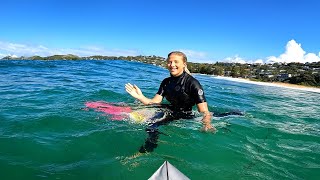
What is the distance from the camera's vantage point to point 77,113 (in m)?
7.41

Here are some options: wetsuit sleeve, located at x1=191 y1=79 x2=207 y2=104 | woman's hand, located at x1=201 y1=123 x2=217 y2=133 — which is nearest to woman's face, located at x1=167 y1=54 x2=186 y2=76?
wetsuit sleeve, located at x1=191 y1=79 x2=207 y2=104

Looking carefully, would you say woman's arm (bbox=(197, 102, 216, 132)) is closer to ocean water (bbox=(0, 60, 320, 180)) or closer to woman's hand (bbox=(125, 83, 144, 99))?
ocean water (bbox=(0, 60, 320, 180))

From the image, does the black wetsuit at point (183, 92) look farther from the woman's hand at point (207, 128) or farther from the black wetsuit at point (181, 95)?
the woman's hand at point (207, 128)

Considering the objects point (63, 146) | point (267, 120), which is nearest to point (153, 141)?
point (63, 146)

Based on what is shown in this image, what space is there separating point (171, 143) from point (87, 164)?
175 cm

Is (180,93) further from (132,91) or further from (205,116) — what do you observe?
(132,91)

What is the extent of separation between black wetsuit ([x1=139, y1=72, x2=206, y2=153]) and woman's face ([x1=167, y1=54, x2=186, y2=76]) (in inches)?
6.2

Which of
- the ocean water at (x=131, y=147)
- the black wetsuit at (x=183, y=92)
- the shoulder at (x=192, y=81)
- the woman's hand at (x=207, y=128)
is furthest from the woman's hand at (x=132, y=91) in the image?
the woman's hand at (x=207, y=128)

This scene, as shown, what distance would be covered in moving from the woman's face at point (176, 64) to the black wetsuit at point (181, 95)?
158 millimetres

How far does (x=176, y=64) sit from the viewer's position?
659 cm

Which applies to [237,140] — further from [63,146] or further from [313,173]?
[63,146]

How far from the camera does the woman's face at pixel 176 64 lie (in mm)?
6459

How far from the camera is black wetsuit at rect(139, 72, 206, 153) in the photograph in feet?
21.2

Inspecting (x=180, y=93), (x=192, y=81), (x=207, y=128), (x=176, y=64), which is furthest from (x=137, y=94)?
(x=207, y=128)
